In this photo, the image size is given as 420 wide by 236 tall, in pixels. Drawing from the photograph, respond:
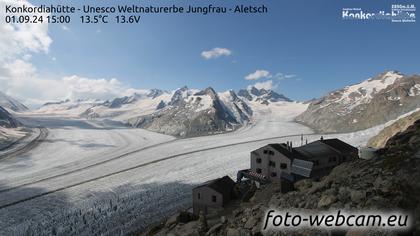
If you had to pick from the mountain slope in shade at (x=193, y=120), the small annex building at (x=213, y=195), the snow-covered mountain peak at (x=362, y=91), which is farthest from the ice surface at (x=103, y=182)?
the snow-covered mountain peak at (x=362, y=91)

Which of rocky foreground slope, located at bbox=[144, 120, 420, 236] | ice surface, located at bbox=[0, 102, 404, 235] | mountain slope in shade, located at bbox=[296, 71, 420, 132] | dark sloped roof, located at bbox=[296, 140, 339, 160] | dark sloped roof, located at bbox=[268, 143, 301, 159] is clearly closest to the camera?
rocky foreground slope, located at bbox=[144, 120, 420, 236]

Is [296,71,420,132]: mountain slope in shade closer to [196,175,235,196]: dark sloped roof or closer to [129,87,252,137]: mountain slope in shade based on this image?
[129,87,252,137]: mountain slope in shade

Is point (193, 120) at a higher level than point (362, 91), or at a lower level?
lower

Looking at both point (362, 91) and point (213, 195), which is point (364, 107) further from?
point (213, 195)

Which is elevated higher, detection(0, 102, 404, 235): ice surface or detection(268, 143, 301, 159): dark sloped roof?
detection(268, 143, 301, 159): dark sloped roof

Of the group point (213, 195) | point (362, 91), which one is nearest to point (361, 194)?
point (213, 195)

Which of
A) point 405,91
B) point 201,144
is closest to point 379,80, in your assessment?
point 405,91

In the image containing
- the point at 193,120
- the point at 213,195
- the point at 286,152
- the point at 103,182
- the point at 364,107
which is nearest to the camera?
the point at 213,195

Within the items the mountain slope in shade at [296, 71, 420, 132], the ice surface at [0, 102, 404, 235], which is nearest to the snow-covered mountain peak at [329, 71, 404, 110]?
the mountain slope in shade at [296, 71, 420, 132]
